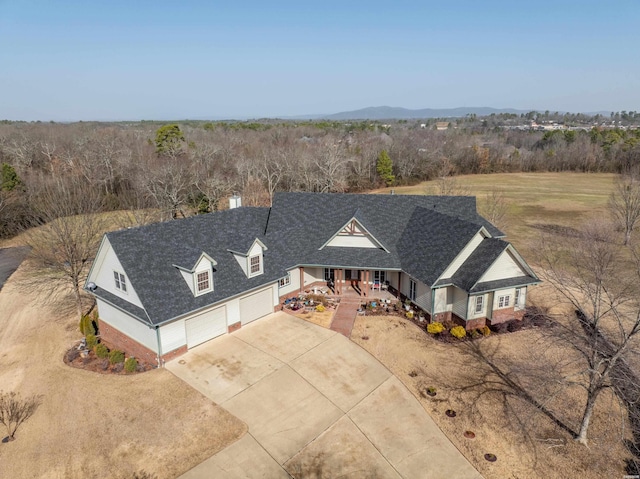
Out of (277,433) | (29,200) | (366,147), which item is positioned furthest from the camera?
(366,147)

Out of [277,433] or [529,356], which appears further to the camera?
[529,356]

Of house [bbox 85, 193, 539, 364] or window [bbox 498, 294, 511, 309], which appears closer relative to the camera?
house [bbox 85, 193, 539, 364]

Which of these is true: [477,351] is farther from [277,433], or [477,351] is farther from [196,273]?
[196,273]

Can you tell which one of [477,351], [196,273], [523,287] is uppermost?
[196,273]

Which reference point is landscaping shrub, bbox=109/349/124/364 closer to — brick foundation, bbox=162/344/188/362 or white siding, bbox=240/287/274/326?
brick foundation, bbox=162/344/188/362

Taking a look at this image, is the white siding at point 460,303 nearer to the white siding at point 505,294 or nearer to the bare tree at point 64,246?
the white siding at point 505,294

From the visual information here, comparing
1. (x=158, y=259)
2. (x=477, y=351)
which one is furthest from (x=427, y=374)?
(x=158, y=259)

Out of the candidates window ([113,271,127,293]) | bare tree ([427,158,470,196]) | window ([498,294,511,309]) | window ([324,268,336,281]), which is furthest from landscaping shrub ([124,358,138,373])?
bare tree ([427,158,470,196])
